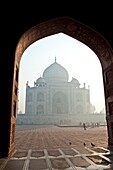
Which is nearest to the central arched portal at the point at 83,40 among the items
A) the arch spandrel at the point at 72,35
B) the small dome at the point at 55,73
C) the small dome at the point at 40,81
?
the arch spandrel at the point at 72,35

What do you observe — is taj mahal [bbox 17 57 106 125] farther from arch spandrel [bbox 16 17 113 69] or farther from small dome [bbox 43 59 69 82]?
arch spandrel [bbox 16 17 113 69]

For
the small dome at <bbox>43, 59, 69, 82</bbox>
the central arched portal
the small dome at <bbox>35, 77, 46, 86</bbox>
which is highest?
the small dome at <bbox>43, 59, 69, 82</bbox>

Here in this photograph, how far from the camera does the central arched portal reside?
6207 mm

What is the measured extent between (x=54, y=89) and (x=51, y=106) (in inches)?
182

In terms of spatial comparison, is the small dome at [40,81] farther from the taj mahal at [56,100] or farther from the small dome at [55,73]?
the small dome at [55,73]

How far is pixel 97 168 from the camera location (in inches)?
137

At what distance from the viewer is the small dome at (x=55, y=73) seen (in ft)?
156

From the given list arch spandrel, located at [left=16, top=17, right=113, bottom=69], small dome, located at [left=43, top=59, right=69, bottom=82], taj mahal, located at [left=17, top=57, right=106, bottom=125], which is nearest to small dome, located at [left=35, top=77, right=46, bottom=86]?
taj mahal, located at [left=17, top=57, right=106, bottom=125]

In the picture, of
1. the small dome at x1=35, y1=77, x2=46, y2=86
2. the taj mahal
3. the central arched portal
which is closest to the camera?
the central arched portal

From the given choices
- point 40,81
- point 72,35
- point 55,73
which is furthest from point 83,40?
point 40,81

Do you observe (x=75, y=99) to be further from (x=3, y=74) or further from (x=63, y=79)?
(x=3, y=74)

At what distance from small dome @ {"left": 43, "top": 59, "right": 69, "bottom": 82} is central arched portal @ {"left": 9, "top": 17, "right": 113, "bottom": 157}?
4018 cm

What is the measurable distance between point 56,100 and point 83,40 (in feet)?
134

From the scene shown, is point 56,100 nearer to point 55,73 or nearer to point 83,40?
point 55,73
